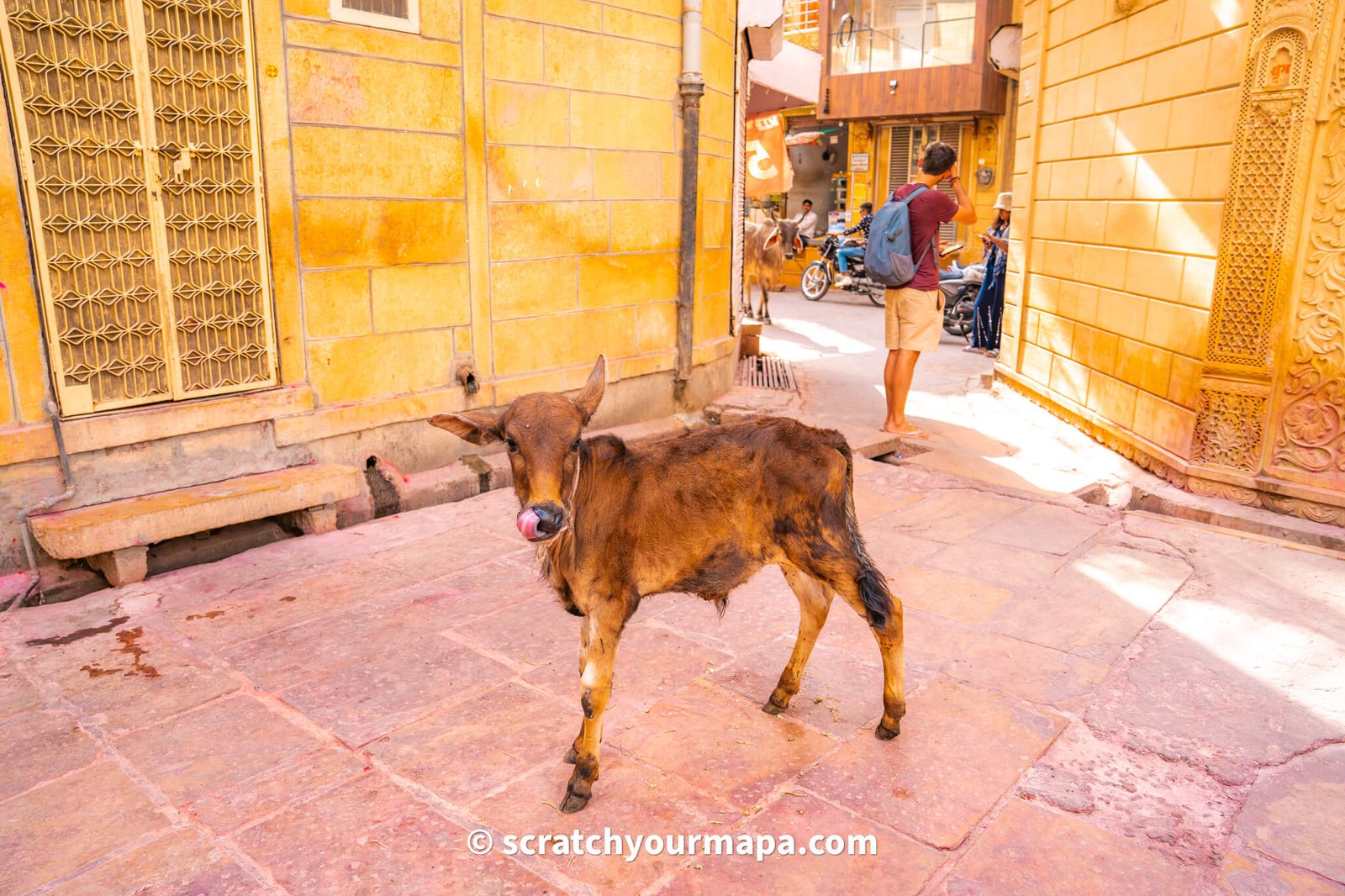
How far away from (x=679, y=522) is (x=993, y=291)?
10.1 meters

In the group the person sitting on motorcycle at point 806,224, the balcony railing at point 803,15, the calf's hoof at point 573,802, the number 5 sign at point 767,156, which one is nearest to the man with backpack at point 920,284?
the calf's hoof at point 573,802

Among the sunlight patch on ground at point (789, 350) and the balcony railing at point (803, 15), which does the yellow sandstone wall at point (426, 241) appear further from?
the balcony railing at point (803, 15)

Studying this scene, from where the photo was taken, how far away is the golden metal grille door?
4398 millimetres

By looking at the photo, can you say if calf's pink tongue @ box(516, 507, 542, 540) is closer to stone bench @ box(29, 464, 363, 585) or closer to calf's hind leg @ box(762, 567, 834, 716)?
calf's hind leg @ box(762, 567, 834, 716)

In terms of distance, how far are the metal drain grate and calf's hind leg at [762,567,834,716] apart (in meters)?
5.78

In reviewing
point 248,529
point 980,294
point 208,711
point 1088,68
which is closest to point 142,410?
point 248,529

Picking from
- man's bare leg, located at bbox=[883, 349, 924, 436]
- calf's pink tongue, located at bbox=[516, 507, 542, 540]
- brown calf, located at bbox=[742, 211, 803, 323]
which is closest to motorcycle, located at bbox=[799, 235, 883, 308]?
brown calf, located at bbox=[742, 211, 803, 323]

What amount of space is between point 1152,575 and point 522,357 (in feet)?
13.9

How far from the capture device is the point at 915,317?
24.3 feet

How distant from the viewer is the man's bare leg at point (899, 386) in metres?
7.53

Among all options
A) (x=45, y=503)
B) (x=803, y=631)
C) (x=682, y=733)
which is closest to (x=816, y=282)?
(x=45, y=503)

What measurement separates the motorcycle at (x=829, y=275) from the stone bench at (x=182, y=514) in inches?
591

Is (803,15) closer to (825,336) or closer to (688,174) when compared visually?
(825,336)

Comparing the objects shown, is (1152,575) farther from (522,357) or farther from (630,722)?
(522,357)
